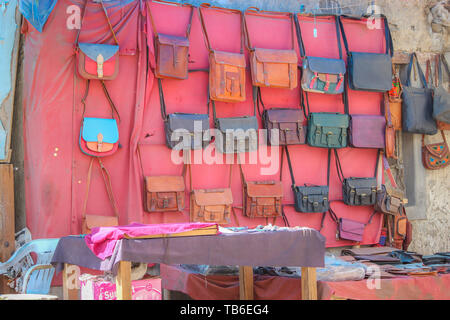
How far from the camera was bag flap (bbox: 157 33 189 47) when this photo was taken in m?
5.93

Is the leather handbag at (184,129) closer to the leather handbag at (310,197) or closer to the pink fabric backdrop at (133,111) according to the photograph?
the pink fabric backdrop at (133,111)

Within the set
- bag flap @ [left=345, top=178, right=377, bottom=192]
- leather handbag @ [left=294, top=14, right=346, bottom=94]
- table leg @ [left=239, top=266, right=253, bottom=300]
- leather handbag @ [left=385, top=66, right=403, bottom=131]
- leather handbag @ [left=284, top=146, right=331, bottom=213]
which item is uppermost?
leather handbag @ [left=294, top=14, right=346, bottom=94]

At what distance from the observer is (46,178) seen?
18.1 feet

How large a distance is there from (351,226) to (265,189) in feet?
3.87

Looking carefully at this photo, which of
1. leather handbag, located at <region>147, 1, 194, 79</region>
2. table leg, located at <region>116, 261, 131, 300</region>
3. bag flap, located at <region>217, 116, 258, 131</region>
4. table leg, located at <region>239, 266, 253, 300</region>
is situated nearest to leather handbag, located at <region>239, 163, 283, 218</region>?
bag flap, located at <region>217, 116, 258, 131</region>

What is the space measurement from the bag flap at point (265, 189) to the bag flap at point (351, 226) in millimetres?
878

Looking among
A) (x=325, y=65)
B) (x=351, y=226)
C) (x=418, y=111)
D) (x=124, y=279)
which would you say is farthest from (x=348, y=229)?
(x=124, y=279)

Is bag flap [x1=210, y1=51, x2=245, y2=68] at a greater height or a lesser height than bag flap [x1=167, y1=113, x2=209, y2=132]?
greater

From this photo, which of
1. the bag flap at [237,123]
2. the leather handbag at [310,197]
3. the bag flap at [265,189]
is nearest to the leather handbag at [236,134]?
the bag flap at [237,123]

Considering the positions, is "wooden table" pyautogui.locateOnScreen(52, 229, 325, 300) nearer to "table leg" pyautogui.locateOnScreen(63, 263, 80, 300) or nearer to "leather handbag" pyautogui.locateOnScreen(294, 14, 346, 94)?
"table leg" pyautogui.locateOnScreen(63, 263, 80, 300)

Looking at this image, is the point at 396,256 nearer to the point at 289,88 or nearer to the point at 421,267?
the point at 421,267

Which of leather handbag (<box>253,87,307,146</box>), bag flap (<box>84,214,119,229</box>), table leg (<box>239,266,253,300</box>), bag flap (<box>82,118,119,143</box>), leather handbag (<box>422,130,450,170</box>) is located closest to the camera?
table leg (<box>239,266,253,300</box>)

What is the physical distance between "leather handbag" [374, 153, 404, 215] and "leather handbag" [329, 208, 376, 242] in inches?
13.1
